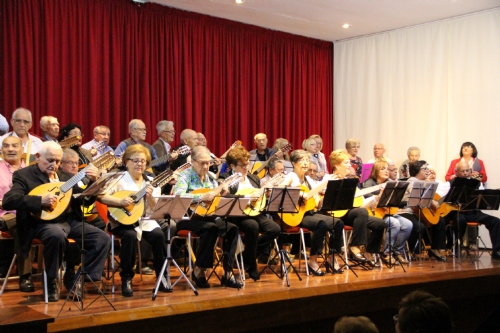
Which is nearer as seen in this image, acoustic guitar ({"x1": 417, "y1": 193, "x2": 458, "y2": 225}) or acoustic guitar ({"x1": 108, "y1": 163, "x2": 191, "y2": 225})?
acoustic guitar ({"x1": 108, "y1": 163, "x2": 191, "y2": 225})

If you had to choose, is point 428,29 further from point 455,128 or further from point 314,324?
point 314,324

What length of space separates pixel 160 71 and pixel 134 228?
4.70m

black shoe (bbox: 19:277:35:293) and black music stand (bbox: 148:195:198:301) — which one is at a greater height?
black music stand (bbox: 148:195:198:301)

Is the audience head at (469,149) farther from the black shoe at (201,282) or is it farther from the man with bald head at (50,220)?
the man with bald head at (50,220)

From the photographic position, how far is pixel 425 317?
271 cm

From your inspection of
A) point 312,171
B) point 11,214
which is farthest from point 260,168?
point 11,214

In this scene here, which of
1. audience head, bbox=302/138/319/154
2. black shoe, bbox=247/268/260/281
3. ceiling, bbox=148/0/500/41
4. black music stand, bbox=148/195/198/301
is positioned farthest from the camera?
ceiling, bbox=148/0/500/41

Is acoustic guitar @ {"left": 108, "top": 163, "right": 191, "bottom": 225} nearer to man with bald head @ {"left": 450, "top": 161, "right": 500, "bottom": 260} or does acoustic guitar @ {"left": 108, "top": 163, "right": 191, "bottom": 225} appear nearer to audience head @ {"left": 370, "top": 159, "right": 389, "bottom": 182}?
audience head @ {"left": 370, "top": 159, "right": 389, "bottom": 182}

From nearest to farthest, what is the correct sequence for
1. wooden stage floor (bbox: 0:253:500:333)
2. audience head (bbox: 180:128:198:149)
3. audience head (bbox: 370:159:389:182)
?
wooden stage floor (bbox: 0:253:500:333)
audience head (bbox: 370:159:389:182)
audience head (bbox: 180:128:198:149)

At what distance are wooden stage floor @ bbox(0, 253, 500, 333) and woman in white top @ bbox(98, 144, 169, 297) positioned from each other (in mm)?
254

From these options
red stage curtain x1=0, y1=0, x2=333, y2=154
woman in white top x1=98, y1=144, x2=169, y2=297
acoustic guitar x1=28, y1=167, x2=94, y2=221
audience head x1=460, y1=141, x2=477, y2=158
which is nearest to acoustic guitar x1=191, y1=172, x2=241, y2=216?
woman in white top x1=98, y1=144, x2=169, y2=297

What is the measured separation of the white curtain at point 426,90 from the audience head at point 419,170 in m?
2.24

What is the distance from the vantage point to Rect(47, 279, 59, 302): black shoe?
514cm

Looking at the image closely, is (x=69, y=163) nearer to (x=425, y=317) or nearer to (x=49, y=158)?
(x=49, y=158)
